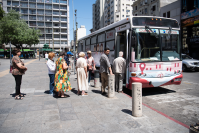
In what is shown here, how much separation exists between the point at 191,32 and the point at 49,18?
216 feet

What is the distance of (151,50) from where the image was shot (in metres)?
6.87

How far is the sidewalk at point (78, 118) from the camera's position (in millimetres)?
3736

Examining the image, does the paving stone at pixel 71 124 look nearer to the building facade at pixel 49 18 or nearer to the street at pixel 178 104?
the street at pixel 178 104

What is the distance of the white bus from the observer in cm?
666

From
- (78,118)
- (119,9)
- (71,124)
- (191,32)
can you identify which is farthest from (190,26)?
(119,9)

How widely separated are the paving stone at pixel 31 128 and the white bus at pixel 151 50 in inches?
157

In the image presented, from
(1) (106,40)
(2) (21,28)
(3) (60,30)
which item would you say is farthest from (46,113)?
(3) (60,30)

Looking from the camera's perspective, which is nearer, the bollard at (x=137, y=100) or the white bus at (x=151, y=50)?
the bollard at (x=137, y=100)

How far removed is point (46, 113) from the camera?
4.62 metres

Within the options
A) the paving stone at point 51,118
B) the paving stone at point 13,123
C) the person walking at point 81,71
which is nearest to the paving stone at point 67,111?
the paving stone at point 51,118

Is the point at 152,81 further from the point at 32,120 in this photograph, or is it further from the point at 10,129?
the point at 10,129

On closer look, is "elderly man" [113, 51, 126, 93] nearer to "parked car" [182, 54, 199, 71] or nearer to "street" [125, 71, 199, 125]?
"street" [125, 71, 199, 125]

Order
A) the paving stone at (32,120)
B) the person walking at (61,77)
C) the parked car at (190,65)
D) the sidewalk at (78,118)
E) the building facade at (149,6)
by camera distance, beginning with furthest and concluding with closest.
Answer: the building facade at (149,6), the parked car at (190,65), the person walking at (61,77), the paving stone at (32,120), the sidewalk at (78,118)

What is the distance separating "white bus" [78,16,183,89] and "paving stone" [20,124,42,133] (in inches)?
157
